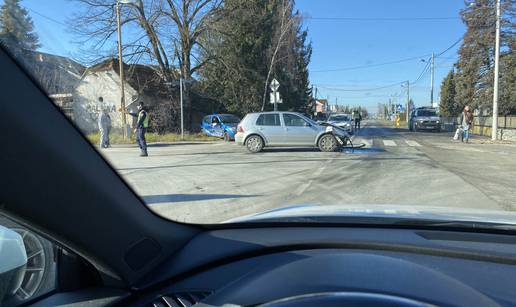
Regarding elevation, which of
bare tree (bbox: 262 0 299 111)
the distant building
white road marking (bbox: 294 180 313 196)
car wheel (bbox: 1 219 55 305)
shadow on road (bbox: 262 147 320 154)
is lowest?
white road marking (bbox: 294 180 313 196)

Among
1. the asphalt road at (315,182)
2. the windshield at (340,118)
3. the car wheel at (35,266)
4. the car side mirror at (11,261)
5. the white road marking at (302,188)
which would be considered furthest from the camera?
the windshield at (340,118)

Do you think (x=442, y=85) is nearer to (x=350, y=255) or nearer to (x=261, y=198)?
(x=261, y=198)

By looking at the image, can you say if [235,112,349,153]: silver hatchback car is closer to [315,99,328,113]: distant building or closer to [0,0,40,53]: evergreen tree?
[0,0,40,53]: evergreen tree

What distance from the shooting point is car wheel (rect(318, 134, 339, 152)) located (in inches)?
615

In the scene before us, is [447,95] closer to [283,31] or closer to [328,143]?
[283,31]

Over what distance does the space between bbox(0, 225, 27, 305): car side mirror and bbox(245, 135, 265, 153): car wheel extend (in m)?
14.2

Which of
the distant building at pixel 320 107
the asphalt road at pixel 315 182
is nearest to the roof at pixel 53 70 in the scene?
the asphalt road at pixel 315 182

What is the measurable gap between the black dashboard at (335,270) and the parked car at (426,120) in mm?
32984

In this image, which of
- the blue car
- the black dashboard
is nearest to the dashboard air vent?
the black dashboard

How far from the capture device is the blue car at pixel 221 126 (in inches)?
955

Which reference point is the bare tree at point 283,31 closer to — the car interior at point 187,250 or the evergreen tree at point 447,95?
the car interior at point 187,250

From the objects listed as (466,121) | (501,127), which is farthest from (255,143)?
(501,127)

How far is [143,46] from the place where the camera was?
24984 millimetres

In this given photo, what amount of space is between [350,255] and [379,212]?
2.82ft
